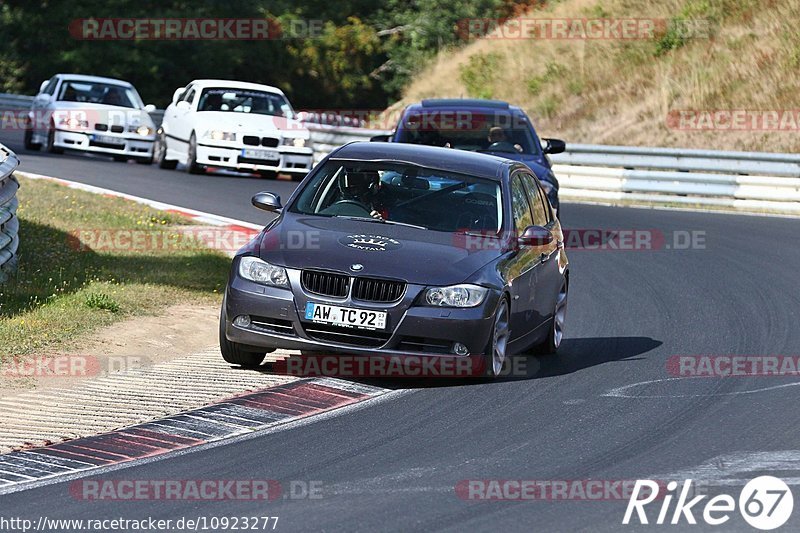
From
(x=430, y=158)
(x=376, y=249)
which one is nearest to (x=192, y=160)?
(x=430, y=158)

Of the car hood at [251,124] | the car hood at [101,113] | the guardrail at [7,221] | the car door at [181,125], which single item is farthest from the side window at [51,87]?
the guardrail at [7,221]

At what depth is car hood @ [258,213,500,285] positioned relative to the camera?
9852 millimetres

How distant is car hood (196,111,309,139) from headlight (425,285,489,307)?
17134mm

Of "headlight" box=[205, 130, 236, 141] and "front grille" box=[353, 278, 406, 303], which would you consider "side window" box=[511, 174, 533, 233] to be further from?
"headlight" box=[205, 130, 236, 141]

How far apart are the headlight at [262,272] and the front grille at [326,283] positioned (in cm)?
14

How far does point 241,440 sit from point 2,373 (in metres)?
2.34

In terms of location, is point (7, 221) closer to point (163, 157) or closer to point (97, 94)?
point (163, 157)

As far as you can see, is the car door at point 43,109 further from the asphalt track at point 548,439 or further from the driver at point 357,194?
the driver at point 357,194

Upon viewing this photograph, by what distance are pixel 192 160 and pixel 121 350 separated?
1601 cm

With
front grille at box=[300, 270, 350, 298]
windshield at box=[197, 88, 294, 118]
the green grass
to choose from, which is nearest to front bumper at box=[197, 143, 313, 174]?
windshield at box=[197, 88, 294, 118]

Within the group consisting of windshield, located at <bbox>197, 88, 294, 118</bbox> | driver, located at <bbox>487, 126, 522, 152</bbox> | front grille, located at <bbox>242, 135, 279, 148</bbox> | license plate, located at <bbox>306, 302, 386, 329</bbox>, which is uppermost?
license plate, located at <bbox>306, 302, 386, 329</bbox>

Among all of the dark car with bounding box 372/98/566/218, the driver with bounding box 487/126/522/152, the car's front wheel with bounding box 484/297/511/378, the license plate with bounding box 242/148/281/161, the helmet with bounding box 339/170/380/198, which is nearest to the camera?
the car's front wheel with bounding box 484/297/511/378

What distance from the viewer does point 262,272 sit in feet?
33.0

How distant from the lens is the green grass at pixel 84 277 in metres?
11.5
